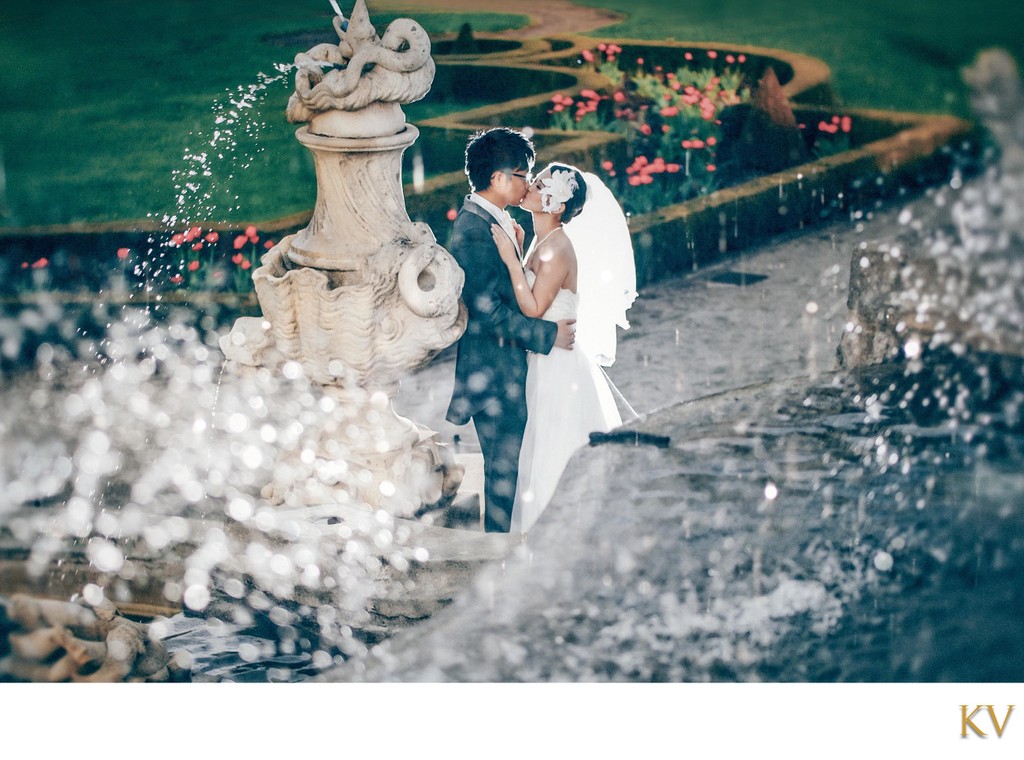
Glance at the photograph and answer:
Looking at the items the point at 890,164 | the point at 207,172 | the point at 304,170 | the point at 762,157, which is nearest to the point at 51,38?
the point at 207,172

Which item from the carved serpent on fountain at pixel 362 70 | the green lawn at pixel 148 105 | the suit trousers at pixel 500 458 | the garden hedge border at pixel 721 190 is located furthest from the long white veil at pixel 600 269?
the green lawn at pixel 148 105

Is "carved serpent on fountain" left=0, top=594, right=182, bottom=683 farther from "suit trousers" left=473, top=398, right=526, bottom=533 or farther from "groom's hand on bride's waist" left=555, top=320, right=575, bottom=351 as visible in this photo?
"groom's hand on bride's waist" left=555, top=320, right=575, bottom=351

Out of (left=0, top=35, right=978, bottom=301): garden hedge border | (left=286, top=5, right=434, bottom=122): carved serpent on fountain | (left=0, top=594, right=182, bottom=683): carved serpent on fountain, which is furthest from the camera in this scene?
(left=0, top=35, right=978, bottom=301): garden hedge border

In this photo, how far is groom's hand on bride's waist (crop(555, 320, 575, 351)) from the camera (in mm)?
4434

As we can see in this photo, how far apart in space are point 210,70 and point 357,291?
9133 mm

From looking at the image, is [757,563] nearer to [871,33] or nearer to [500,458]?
[500,458]

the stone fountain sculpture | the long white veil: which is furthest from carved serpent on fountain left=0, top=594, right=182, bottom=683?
the long white veil

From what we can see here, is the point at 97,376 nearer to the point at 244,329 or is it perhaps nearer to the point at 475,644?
the point at 244,329

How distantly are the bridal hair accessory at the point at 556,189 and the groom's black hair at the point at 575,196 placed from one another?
3cm

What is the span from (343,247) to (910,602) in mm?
2002

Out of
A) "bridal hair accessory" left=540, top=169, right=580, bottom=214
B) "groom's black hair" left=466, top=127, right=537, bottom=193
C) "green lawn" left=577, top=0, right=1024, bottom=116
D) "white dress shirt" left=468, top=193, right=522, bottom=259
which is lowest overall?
"white dress shirt" left=468, top=193, right=522, bottom=259

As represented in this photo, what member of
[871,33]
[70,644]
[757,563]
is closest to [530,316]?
[757,563]

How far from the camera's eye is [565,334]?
14.6 feet

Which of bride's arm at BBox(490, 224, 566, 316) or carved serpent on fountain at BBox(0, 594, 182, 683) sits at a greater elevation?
bride's arm at BBox(490, 224, 566, 316)
